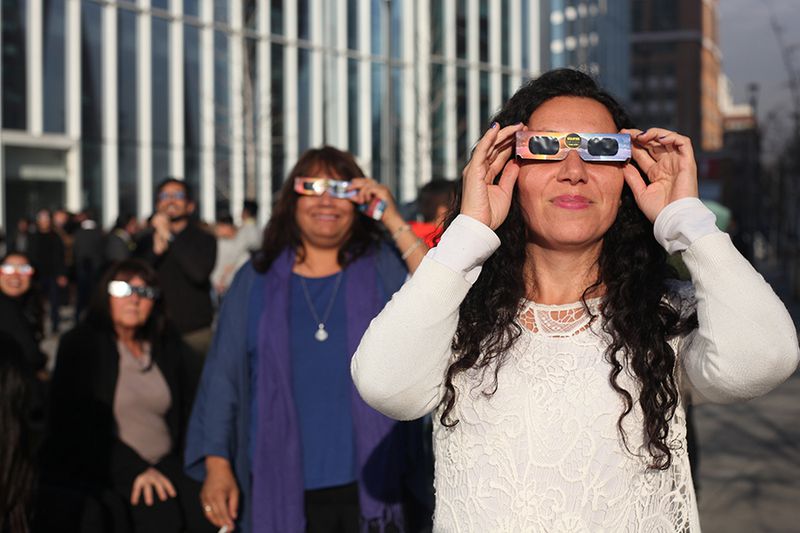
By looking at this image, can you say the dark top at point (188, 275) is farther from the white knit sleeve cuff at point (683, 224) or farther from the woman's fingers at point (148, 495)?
the white knit sleeve cuff at point (683, 224)

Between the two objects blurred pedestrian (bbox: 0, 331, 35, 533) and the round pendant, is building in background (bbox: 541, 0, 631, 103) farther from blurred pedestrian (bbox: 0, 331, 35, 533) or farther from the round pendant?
blurred pedestrian (bbox: 0, 331, 35, 533)

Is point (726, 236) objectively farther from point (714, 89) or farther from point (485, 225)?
point (714, 89)

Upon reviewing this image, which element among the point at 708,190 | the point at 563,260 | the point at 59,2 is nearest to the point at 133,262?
the point at 563,260

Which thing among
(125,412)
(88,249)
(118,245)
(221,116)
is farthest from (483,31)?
(125,412)

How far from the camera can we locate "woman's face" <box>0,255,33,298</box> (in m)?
8.29

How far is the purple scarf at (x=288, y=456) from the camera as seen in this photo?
3.72 meters

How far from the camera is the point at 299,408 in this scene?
3.84m

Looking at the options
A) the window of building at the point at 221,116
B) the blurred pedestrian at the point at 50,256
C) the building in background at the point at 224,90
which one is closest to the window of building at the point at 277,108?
the building in background at the point at 224,90

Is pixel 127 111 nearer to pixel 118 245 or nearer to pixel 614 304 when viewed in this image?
pixel 118 245

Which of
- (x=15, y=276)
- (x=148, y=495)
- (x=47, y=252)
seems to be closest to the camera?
(x=148, y=495)

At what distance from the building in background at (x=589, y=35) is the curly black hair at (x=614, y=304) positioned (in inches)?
1271

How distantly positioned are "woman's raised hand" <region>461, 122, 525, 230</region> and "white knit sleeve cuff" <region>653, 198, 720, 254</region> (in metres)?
0.32

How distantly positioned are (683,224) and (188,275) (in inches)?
223

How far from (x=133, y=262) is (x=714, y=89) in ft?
515
